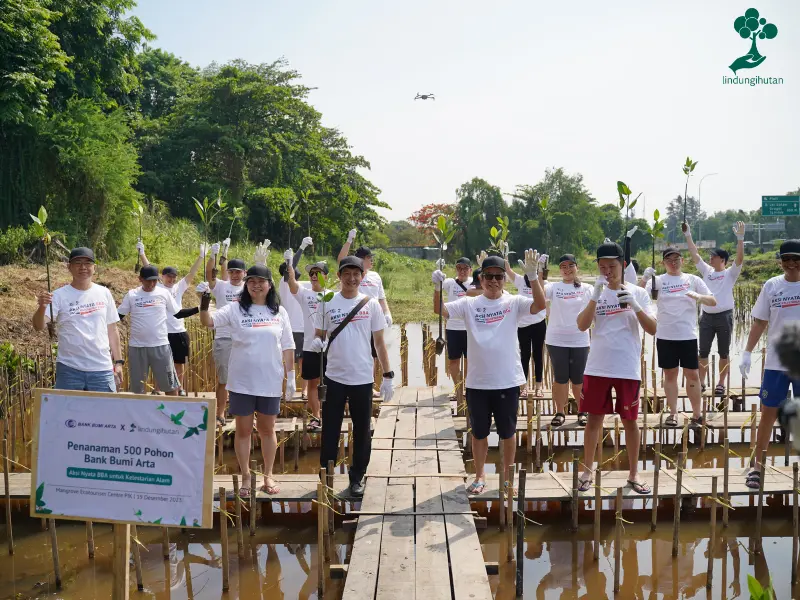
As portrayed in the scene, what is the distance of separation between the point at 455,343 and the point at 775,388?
374 centimetres

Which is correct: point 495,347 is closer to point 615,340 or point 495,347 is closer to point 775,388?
point 615,340

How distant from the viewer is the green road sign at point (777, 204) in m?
28.5

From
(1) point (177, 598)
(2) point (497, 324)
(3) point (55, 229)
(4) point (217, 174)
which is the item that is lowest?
(1) point (177, 598)

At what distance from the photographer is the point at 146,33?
2102 cm

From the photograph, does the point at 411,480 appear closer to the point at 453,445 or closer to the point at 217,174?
the point at 453,445

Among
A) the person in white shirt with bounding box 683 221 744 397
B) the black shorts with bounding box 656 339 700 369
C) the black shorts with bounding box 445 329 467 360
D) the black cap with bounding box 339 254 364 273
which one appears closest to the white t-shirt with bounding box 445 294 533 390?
the black cap with bounding box 339 254 364 273

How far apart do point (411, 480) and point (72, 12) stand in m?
18.4

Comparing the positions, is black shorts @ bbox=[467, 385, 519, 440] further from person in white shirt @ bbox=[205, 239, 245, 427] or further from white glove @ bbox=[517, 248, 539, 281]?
person in white shirt @ bbox=[205, 239, 245, 427]

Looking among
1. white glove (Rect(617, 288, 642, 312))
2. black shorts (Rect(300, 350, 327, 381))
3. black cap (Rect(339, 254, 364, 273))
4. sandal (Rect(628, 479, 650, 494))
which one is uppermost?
black cap (Rect(339, 254, 364, 273))

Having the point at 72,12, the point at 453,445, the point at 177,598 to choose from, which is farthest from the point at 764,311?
the point at 72,12

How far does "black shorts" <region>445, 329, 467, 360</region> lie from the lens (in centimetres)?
831

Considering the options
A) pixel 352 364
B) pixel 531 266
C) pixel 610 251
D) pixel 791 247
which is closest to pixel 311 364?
pixel 352 364

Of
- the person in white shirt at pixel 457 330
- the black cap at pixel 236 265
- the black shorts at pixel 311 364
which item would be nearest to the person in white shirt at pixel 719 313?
the person in white shirt at pixel 457 330

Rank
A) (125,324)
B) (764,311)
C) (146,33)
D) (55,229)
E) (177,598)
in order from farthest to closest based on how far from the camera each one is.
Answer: (146,33) → (55,229) → (125,324) → (764,311) → (177,598)
